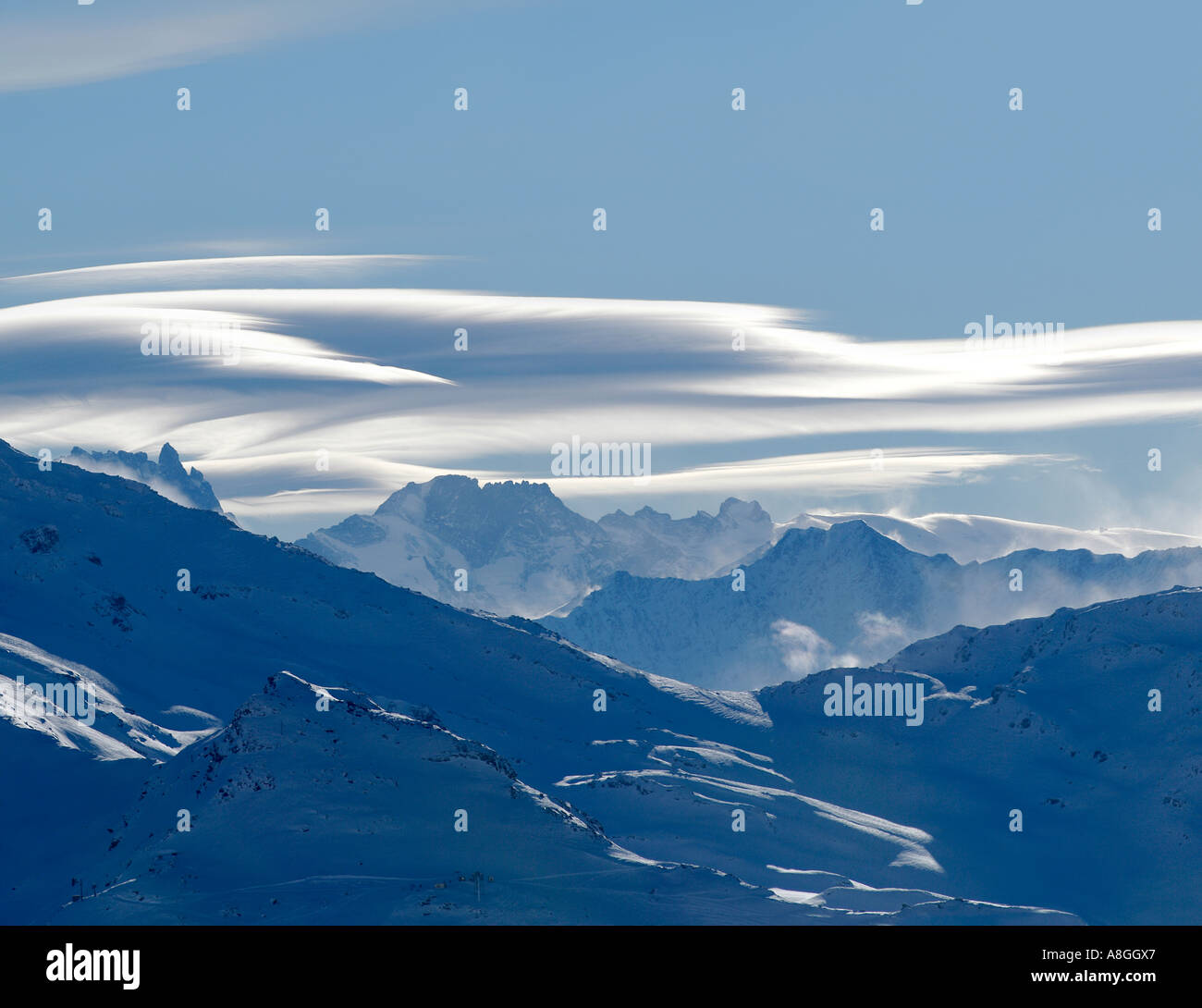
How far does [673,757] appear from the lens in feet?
564

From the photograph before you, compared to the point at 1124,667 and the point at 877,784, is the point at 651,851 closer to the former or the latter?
the point at 877,784

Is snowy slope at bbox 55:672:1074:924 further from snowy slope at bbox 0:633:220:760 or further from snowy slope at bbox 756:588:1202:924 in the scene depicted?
snowy slope at bbox 756:588:1202:924

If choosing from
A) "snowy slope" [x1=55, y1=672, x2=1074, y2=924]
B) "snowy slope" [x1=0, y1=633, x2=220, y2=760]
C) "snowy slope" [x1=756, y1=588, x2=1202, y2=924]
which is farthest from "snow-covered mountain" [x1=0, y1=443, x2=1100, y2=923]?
"snowy slope" [x1=756, y1=588, x2=1202, y2=924]

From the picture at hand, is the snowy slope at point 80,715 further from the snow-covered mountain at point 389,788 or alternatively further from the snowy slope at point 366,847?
the snowy slope at point 366,847

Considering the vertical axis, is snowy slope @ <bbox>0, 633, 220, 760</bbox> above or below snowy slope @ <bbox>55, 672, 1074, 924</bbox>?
above

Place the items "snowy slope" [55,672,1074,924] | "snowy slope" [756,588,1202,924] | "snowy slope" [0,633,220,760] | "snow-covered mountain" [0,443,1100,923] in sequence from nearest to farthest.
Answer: "snowy slope" [55,672,1074,924], "snow-covered mountain" [0,443,1100,923], "snowy slope" [0,633,220,760], "snowy slope" [756,588,1202,924]

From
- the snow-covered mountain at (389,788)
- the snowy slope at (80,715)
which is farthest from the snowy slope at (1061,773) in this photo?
the snowy slope at (80,715)

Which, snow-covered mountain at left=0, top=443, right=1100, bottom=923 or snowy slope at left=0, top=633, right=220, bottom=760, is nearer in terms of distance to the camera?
snow-covered mountain at left=0, top=443, right=1100, bottom=923

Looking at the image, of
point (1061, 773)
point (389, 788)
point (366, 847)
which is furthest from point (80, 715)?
point (1061, 773)

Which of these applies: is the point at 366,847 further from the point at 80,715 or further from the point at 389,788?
the point at 80,715

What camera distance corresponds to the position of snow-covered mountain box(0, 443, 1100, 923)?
9125 centimetres

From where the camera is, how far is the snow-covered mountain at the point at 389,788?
9125 centimetres

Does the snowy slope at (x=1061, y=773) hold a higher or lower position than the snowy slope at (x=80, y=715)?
lower
